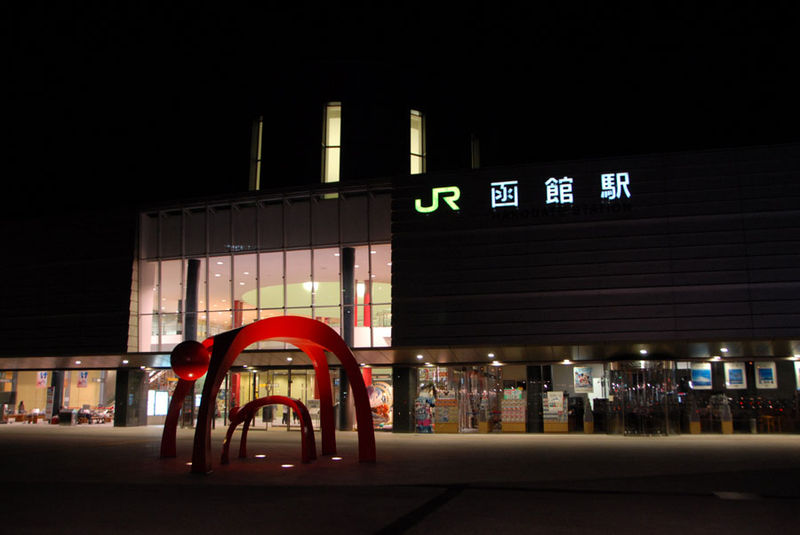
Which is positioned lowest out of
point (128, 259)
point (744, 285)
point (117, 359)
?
point (117, 359)

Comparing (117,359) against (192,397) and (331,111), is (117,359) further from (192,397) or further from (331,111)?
(331,111)

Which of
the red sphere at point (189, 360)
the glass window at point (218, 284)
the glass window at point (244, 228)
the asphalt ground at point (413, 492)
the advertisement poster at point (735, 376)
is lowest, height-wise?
the asphalt ground at point (413, 492)

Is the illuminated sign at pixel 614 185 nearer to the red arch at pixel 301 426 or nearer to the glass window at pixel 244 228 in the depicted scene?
the red arch at pixel 301 426

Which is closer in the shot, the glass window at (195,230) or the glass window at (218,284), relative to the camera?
the glass window at (218,284)

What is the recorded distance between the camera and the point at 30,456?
1505 centimetres

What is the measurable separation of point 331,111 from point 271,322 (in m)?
19.1

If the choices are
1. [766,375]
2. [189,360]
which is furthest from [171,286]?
[766,375]

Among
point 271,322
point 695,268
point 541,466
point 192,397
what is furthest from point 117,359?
point 695,268

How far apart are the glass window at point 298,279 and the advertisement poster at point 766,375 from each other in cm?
1649

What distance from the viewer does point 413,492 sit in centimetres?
939

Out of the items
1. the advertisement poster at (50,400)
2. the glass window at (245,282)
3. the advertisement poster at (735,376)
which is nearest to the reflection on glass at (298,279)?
the glass window at (245,282)

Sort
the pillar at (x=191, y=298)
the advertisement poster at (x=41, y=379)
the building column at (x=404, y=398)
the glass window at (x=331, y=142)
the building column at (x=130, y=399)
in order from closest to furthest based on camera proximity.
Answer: the building column at (x=404, y=398) → the pillar at (x=191, y=298) → the building column at (x=130, y=399) → the glass window at (x=331, y=142) → the advertisement poster at (x=41, y=379)

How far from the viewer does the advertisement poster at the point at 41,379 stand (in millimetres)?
36031

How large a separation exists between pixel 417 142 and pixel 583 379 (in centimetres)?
1316
